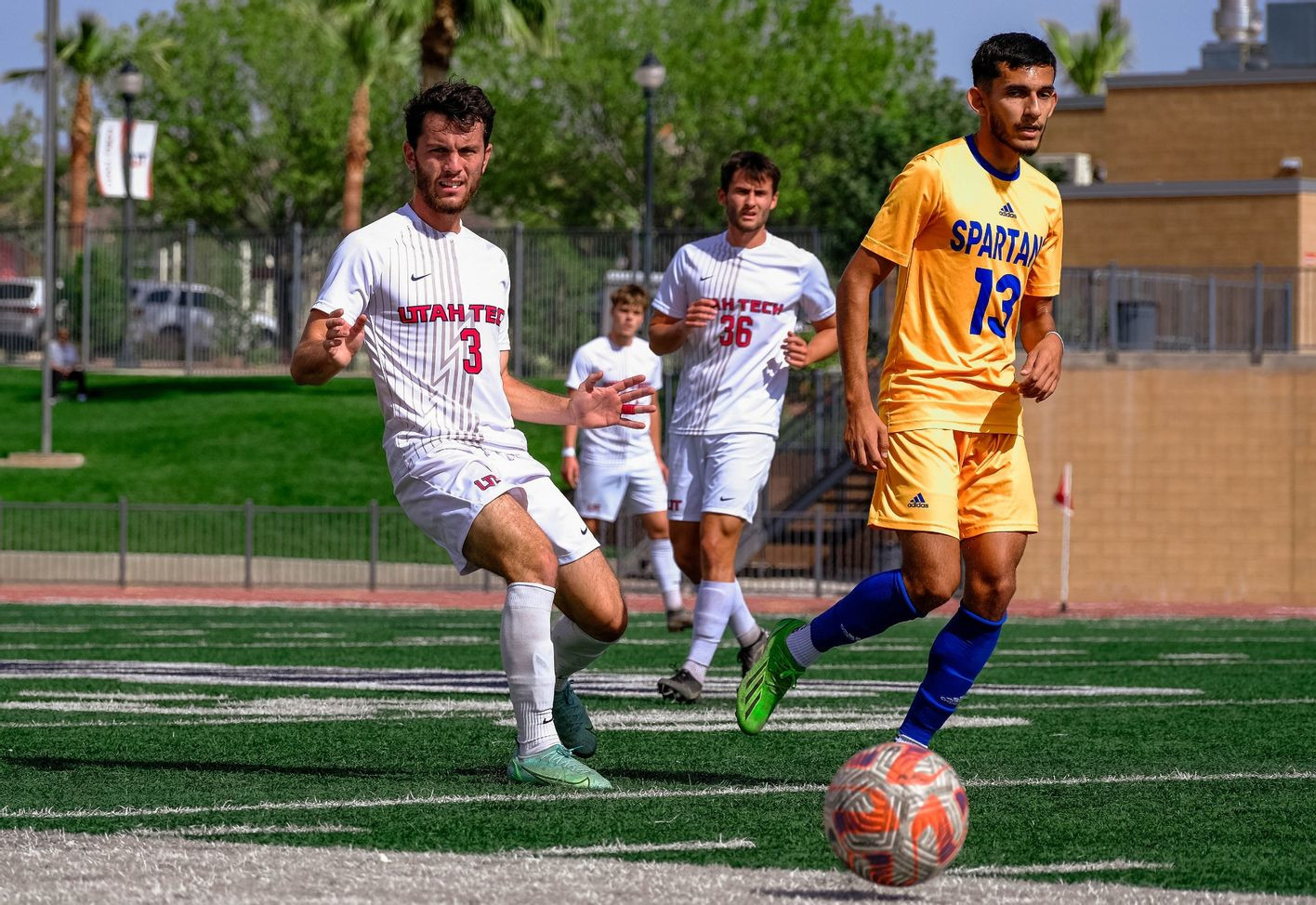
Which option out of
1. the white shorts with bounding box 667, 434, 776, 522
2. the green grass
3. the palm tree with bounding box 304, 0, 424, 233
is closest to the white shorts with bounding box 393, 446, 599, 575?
the white shorts with bounding box 667, 434, 776, 522

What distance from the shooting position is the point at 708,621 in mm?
9500

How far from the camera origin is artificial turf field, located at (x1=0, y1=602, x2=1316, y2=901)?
5.42m

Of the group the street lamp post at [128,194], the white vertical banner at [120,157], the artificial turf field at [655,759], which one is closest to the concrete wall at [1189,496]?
the artificial turf field at [655,759]

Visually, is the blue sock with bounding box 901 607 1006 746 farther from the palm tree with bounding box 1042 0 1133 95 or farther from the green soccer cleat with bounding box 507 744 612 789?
the palm tree with bounding box 1042 0 1133 95

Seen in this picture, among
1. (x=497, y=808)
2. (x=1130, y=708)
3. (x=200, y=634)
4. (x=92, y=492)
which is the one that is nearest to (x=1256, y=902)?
(x=497, y=808)

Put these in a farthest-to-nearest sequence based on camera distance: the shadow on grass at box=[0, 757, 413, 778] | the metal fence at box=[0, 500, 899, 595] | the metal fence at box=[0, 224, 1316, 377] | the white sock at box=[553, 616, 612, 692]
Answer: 1. the metal fence at box=[0, 224, 1316, 377]
2. the metal fence at box=[0, 500, 899, 595]
3. the white sock at box=[553, 616, 612, 692]
4. the shadow on grass at box=[0, 757, 413, 778]

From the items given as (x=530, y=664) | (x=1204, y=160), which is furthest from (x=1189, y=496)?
(x=530, y=664)

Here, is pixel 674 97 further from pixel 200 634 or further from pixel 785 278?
Answer: pixel 785 278

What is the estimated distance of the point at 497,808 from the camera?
5.99m

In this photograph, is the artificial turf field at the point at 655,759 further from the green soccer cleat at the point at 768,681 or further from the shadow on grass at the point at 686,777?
the green soccer cleat at the point at 768,681

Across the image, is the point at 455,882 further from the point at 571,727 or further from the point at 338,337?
the point at 571,727

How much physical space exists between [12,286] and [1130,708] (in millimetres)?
38448

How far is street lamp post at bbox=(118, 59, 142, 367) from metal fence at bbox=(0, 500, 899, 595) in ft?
48.6

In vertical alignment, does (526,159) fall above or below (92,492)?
above
